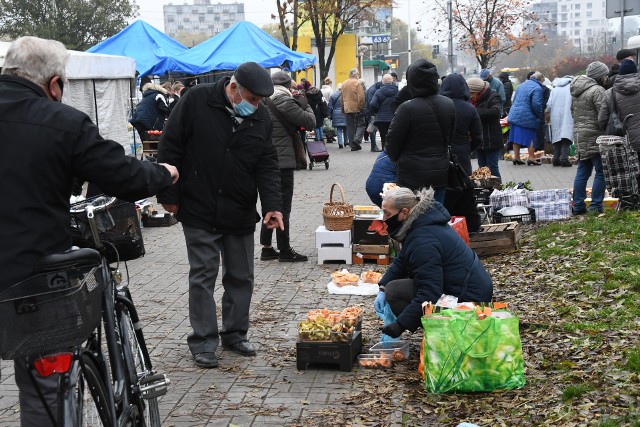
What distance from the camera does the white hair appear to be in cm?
394

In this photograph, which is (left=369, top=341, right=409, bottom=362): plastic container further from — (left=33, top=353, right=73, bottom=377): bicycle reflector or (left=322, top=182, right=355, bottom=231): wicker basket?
(left=322, top=182, right=355, bottom=231): wicker basket

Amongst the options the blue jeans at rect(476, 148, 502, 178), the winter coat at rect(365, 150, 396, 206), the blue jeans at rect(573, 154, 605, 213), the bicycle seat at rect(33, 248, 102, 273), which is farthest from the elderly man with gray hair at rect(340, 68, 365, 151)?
the bicycle seat at rect(33, 248, 102, 273)

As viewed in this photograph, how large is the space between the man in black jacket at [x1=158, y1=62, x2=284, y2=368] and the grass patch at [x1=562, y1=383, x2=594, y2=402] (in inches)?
94.4

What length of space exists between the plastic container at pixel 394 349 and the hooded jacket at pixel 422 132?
8.65 feet

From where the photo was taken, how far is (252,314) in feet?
26.8

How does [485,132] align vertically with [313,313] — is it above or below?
above

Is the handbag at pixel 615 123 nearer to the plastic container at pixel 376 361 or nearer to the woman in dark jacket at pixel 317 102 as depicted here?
the plastic container at pixel 376 361

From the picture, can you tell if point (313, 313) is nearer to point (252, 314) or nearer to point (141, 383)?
point (252, 314)

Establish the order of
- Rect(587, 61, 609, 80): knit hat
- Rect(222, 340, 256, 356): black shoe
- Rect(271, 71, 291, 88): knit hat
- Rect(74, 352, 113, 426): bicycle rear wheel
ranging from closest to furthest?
Rect(74, 352, 113, 426): bicycle rear wheel → Rect(222, 340, 256, 356): black shoe → Rect(271, 71, 291, 88): knit hat → Rect(587, 61, 609, 80): knit hat

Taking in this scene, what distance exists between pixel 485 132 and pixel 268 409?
33.1 feet

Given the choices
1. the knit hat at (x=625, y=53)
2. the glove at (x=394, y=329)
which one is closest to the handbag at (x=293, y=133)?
the glove at (x=394, y=329)

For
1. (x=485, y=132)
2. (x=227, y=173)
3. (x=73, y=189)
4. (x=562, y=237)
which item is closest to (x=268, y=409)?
(x=227, y=173)

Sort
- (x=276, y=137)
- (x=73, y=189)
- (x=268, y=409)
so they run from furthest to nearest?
1. (x=276, y=137)
2. (x=268, y=409)
3. (x=73, y=189)

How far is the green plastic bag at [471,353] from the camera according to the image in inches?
225
